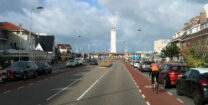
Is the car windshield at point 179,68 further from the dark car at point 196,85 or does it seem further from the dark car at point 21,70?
the dark car at point 21,70

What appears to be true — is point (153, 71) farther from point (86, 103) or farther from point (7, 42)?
point (7, 42)

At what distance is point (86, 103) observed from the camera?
10.0 m

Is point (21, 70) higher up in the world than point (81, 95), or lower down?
higher up

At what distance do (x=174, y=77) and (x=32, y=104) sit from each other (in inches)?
365

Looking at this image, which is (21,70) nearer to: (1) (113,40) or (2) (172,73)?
(2) (172,73)

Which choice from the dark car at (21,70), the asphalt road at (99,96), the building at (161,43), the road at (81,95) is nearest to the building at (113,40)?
the building at (161,43)

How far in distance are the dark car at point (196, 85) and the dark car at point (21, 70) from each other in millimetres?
14179

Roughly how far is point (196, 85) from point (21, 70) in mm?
15738

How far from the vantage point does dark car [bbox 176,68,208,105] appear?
9203 millimetres

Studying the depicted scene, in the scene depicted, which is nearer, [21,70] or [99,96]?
[99,96]

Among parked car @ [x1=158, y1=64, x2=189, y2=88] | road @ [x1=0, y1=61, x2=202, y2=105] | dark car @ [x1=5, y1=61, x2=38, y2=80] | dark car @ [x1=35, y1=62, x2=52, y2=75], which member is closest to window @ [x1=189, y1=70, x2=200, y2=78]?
road @ [x1=0, y1=61, x2=202, y2=105]

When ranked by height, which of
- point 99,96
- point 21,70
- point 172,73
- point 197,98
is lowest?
point 99,96

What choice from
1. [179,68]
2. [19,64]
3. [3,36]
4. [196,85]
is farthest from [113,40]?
[196,85]

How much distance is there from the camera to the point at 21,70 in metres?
21.2
